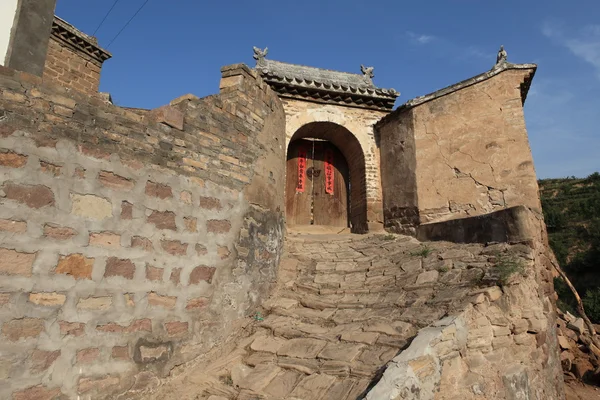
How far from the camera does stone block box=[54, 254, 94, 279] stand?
3201 millimetres

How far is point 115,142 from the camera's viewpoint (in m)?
3.70

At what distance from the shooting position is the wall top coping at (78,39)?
9523 mm

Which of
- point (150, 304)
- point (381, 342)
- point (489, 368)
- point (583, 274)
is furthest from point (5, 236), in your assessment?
point (583, 274)

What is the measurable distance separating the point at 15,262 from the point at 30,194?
530 millimetres

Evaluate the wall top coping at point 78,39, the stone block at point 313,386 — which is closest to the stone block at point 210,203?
the stone block at point 313,386

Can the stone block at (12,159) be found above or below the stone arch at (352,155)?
below

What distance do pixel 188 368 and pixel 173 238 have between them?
4.06ft

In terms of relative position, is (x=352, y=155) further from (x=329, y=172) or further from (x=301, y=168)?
(x=301, y=168)

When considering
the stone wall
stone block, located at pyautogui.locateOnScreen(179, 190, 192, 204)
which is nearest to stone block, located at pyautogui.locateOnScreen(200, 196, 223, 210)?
stone block, located at pyautogui.locateOnScreen(179, 190, 192, 204)

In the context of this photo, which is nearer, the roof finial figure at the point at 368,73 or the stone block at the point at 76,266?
the stone block at the point at 76,266

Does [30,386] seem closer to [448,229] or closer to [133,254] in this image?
[133,254]

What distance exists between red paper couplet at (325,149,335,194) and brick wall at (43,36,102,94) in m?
6.25

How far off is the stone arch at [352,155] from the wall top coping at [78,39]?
556cm

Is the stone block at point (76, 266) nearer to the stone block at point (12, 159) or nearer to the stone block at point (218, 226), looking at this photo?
the stone block at point (12, 159)
